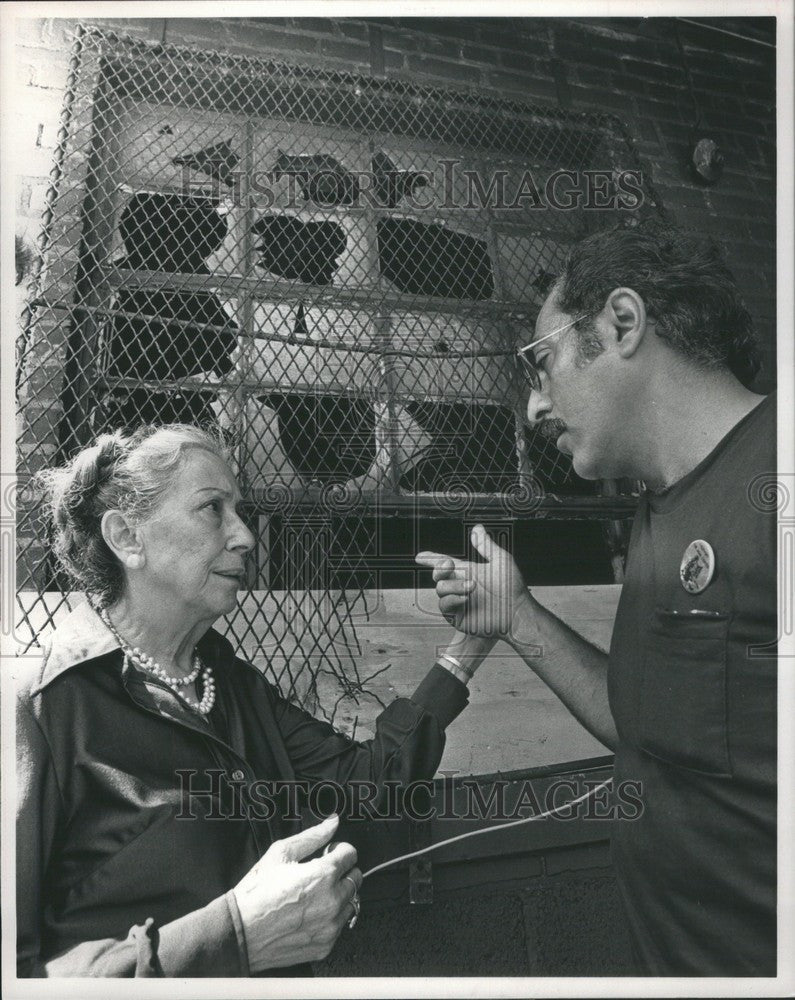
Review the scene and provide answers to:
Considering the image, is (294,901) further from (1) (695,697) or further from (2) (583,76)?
(2) (583,76)

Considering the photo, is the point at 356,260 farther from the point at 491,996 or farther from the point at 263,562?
the point at 491,996

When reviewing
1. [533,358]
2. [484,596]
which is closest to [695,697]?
[484,596]

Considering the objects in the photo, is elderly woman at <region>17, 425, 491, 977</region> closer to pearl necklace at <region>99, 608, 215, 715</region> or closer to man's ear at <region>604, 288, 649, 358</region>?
pearl necklace at <region>99, 608, 215, 715</region>

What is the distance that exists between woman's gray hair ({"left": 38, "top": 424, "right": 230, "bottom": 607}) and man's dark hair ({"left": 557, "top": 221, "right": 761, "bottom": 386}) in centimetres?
97

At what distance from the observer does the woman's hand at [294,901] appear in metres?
1.70

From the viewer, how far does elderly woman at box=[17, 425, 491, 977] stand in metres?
1.65

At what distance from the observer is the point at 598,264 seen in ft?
6.36

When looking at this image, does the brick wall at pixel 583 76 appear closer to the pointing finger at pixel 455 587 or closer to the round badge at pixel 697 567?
the round badge at pixel 697 567

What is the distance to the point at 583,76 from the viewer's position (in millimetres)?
2400

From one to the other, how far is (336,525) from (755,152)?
1.54 m

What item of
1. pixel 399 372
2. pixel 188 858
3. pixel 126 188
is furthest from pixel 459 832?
pixel 126 188

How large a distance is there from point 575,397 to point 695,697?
716 mm
